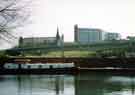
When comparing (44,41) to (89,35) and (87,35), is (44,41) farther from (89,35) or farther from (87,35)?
(89,35)

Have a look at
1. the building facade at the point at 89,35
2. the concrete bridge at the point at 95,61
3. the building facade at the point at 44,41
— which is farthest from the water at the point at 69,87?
the building facade at the point at 89,35

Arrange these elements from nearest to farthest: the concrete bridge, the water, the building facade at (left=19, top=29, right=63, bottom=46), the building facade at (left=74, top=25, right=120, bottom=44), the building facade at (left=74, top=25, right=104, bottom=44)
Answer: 1. the water
2. the concrete bridge
3. the building facade at (left=19, top=29, right=63, bottom=46)
4. the building facade at (left=74, top=25, right=120, bottom=44)
5. the building facade at (left=74, top=25, right=104, bottom=44)

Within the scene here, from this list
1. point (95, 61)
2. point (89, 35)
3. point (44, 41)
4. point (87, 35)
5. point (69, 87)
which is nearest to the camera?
point (69, 87)

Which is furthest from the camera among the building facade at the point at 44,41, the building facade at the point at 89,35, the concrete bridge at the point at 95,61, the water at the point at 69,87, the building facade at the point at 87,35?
the building facade at the point at 87,35

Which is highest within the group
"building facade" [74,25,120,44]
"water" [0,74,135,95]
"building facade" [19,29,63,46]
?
"building facade" [74,25,120,44]

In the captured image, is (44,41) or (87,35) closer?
(44,41)

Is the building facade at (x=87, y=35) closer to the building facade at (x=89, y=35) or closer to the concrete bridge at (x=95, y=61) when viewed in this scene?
the building facade at (x=89, y=35)

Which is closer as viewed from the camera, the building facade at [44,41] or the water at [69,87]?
the water at [69,87]

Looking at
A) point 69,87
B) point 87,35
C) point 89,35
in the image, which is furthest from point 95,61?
point 89,35

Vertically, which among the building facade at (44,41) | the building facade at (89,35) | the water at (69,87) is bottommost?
the water at (69,87)

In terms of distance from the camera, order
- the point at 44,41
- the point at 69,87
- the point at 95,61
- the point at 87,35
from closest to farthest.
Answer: the point at 69,87 → the point at 95,61 → the point at 44,41 → the point at 87,35

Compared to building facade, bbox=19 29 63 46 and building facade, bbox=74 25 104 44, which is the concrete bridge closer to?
building facade, bbox=19 29 63 46

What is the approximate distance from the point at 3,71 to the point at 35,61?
12694 millimetres

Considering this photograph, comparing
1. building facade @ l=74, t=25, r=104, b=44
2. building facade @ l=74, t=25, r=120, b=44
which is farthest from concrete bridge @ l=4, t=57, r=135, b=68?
building facade @ l=74, t=25, r=104, b=44
